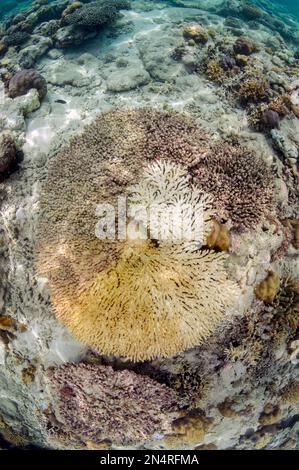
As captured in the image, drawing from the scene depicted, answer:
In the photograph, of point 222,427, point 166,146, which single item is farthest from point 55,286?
point 222,427

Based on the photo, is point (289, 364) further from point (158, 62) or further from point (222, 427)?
point (158, 62)

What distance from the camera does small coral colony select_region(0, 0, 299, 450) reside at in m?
3.92

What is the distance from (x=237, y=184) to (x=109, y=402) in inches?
140

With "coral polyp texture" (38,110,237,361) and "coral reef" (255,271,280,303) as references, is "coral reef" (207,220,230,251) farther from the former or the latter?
"coral reef" (255,271,280,303)

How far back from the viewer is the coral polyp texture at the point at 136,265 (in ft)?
12.5

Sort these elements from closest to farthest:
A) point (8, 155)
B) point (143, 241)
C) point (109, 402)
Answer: point (143, 241), point (109, 402), point (8, 155)

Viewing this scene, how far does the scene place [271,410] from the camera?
591 centimetres

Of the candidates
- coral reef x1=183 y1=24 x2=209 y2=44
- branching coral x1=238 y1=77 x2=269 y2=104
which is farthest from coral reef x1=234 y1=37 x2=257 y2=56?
branching coral x1=238 y1=77 x2=269 y2=104

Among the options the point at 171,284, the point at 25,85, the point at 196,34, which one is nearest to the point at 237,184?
the point at 171,284

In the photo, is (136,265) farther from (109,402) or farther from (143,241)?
(109,402)

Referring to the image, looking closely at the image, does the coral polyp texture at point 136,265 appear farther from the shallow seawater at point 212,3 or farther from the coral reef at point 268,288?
the shallow seawater at point 212,3

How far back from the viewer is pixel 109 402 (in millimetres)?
4832

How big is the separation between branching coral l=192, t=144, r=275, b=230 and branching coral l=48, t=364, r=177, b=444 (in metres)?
2.57

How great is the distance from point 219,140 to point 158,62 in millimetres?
3542
